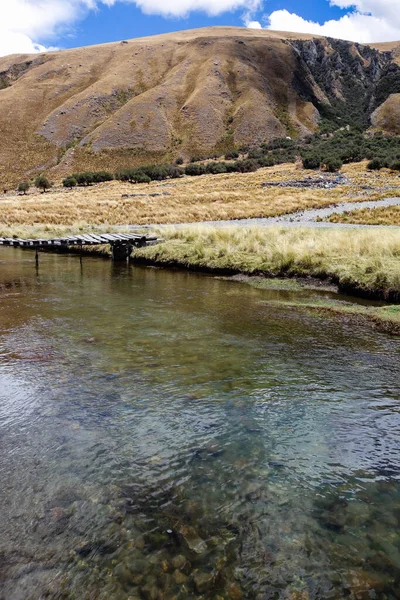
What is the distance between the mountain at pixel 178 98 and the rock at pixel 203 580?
380 feet

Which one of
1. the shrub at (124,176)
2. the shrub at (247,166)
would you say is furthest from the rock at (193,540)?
the shrub at (124,176)

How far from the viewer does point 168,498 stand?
449 centimetres

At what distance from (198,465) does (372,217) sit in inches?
1178

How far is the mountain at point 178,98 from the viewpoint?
120312 mm

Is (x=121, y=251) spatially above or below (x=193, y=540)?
above

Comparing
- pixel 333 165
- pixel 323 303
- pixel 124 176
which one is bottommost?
pixel 323 303

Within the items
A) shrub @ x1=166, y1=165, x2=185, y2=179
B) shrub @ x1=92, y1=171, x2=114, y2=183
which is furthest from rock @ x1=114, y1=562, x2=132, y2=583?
shrub @ x1=92, y1=171, x2=114, y2=183

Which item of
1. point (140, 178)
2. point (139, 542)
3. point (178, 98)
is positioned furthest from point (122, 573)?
point (178, 98)

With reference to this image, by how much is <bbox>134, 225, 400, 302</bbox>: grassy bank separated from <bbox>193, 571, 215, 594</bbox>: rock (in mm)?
11780

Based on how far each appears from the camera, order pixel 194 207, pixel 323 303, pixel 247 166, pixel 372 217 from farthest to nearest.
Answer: pixel 247 166
pixel 194 207
pixel 372 217
pixel 323 303

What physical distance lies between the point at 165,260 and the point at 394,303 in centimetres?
1076

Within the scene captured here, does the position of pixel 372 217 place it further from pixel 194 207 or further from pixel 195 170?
pixel 195 170

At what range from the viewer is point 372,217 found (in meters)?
31.2

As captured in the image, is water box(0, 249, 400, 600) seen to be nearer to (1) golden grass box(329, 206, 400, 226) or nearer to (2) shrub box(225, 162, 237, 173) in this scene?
(1) golden grass box(329, 206, 400, 226)
